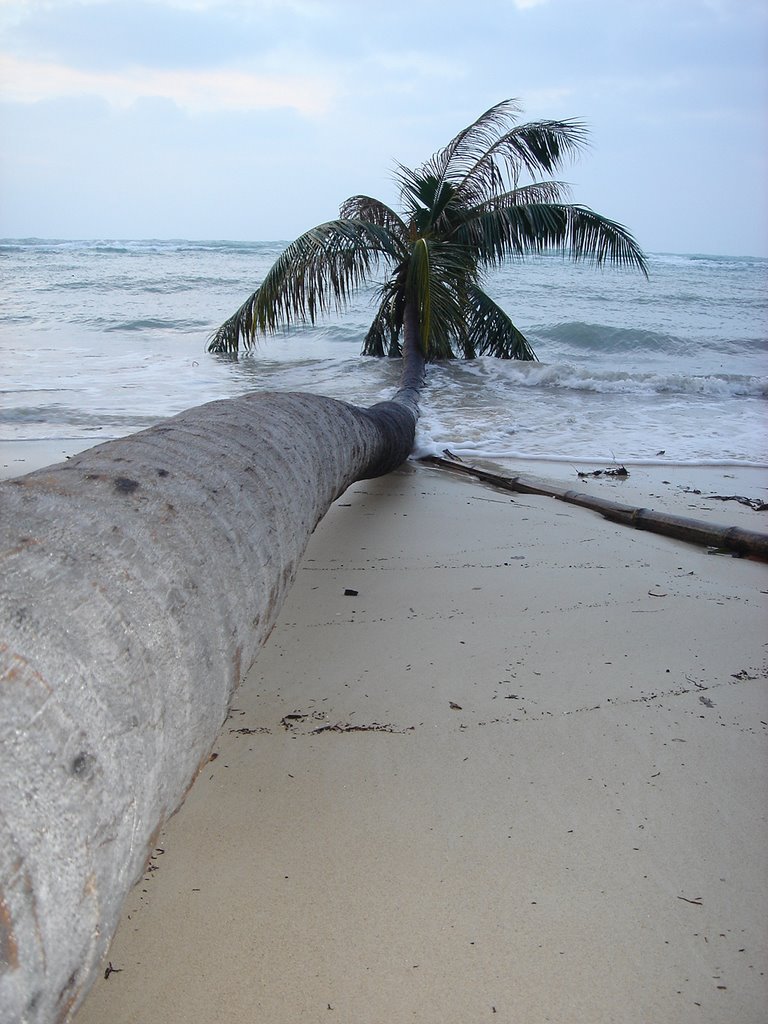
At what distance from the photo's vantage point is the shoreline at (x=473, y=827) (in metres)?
Answer: 1.46

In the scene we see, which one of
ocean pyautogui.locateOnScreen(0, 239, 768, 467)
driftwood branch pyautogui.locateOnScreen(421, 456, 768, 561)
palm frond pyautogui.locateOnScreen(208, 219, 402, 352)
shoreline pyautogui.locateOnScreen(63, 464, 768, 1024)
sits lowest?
shoreline pyautogui.locateOnScreen(63, 464, 768, 1024)

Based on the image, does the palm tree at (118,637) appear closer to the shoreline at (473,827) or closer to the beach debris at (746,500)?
the shoreline at (473,827)

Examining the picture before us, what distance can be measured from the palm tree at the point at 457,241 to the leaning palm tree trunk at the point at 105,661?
24.7 ft

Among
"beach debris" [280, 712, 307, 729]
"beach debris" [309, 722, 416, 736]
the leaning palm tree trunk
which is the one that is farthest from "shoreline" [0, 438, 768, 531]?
the leaning palm tree trunk

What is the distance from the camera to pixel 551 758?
2.10 metres

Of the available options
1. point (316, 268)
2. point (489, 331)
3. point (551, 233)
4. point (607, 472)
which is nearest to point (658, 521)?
point (607, 472)

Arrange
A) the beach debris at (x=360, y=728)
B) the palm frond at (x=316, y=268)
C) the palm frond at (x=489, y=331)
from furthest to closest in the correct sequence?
the palm frond at (x=489, y=331), the palm frond at (x=316, y=268), the beach debris at (x=360, y=728)

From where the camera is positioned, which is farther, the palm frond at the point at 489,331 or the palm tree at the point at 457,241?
the palm frond at the point at 489,331

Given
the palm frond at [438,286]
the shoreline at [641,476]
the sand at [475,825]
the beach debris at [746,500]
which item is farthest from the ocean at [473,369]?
the sand at [475,825]

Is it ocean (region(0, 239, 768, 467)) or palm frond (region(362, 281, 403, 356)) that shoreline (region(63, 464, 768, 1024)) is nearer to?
ocean (region(0, 239, 768, 467))

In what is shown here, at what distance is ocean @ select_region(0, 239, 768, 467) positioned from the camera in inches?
275

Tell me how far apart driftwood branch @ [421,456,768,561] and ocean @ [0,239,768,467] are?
1.12 metres

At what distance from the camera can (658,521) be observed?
397cm

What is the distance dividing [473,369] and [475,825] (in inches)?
375
